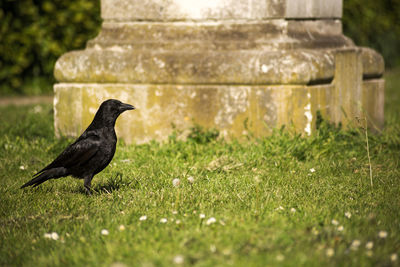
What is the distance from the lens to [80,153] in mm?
3994

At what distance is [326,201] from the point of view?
373 cm

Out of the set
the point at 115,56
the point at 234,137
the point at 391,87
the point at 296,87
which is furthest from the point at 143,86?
the point at 391,87

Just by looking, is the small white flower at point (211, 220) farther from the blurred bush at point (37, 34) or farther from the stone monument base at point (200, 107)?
the blurred bush at point (37, 34)

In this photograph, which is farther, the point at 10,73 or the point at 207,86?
the point at 10,73

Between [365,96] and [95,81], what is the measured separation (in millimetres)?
2783

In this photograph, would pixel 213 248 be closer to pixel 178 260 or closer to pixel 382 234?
pixel 178 260

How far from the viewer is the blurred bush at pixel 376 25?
13648 mm

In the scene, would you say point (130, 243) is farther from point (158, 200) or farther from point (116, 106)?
point (116, 106)

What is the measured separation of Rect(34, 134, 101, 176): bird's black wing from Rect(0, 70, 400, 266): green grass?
224 millimetres

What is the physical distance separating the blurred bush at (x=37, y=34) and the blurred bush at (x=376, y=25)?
6398 millimetres

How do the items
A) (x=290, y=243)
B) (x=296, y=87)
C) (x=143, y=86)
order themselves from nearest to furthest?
(x=290, y=243), (x=296, y=87), (x=143, y=86)

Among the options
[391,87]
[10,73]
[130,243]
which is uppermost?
[130,243]

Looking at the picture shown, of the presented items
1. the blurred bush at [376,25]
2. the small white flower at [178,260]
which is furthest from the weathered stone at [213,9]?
the blurred bush at [376,25]

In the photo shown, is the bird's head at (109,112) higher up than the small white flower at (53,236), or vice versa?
the bird's head at (109,112)
